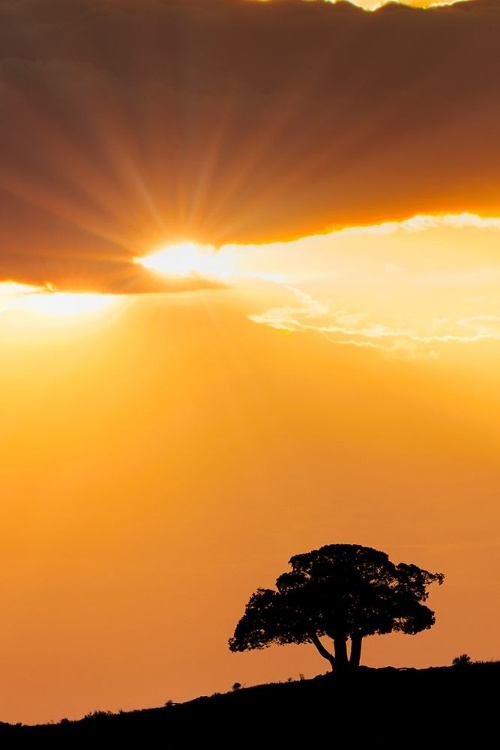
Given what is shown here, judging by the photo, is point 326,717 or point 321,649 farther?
point 321,649

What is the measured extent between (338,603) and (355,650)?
356cm

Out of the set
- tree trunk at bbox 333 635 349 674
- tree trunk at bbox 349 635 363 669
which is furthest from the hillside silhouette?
tree trunk at bbox 349 635 363 669

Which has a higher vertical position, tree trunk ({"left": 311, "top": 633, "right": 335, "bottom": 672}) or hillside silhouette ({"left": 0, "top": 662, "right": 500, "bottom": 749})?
tree trunk ({"left": 311, "top": 633, "right": 335, "bottom": 672})

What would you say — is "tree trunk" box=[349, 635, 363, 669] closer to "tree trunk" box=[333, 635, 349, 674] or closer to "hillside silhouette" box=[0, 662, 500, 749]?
"tree trunk" box=[333, 635, 349, 674]

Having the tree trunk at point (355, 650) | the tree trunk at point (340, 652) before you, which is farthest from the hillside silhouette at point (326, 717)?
the tree trunk at point (355, 650)

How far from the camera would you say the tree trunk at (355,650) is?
304ft

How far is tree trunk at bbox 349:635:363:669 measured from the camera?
92.8 meters

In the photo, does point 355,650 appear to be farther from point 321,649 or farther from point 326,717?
point 326,717

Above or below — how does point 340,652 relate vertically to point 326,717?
above

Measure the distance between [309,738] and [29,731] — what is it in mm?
18783

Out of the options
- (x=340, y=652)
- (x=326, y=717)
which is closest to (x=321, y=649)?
(x=340, y=652)

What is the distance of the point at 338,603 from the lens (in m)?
94.9

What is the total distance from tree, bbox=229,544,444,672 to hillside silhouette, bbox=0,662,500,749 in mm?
10946

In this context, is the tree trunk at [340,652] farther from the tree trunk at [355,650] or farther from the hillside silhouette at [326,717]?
the hillside silhouette at [326,717]
